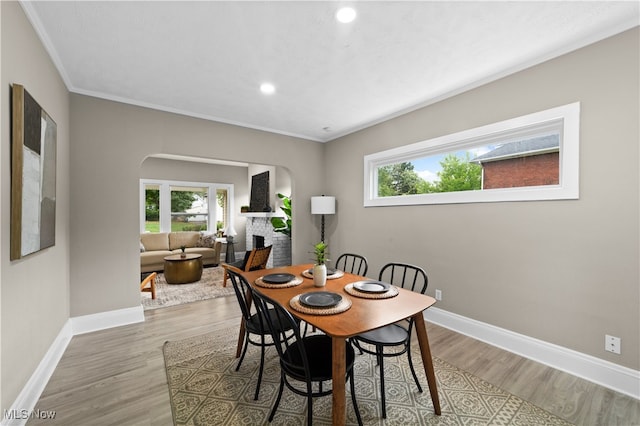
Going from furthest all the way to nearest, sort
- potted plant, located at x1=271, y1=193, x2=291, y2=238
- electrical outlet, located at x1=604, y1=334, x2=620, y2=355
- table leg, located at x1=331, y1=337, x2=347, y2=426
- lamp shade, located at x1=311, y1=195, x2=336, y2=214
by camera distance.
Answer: potted plant, located at x1=271, y1=193, x2=291, y2=238 → lamp shade, located at x1=311, y1=195, x2=336, y2=214 → electrical outlet, located at x1=604, y1=334, x2=620, y2=355 → table leg, located at x1=331, y1=337, x2=347, y2=426

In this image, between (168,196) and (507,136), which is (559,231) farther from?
(168,196)

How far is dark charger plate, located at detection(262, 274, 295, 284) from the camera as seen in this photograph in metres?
2.15

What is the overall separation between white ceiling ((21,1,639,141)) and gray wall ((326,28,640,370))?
0.21 meters

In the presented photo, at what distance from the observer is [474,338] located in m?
2.79

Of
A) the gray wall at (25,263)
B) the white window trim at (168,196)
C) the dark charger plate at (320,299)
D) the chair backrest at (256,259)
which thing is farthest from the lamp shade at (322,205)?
the white window trim at (168,196)

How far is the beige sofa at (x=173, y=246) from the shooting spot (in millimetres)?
5641

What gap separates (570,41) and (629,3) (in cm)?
37

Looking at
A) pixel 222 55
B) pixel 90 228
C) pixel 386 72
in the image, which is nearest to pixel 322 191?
pixel 386 72

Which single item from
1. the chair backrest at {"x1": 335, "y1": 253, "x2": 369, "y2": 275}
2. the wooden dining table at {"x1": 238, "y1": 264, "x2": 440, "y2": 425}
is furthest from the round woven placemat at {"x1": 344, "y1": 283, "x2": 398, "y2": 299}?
the chair backrest at {"x1": 335, "y1": 253, "x2": 369, "y2": 275}

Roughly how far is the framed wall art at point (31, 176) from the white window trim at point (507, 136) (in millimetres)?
3368

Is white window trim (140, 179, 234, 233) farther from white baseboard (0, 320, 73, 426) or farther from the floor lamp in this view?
white baseboard (0, 320, 73, 426)

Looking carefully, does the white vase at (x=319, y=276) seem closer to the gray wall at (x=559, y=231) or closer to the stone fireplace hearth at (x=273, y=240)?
the gray wall at (x=559, y=231)

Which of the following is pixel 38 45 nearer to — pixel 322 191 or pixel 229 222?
pixel 322 191

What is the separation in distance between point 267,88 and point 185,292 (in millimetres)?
3346
